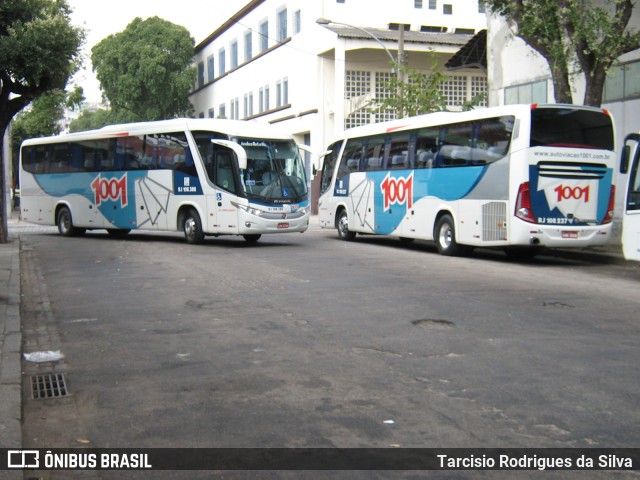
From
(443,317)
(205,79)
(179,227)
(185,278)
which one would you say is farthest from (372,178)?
(205,79)

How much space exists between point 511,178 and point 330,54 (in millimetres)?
23957

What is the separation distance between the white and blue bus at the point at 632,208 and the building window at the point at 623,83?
6365 millimetres

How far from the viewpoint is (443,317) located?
9.40m

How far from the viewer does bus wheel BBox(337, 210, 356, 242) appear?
24.0 metres

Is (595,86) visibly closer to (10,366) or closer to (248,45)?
(10,366)

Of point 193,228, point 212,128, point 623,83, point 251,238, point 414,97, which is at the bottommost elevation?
point 251,238

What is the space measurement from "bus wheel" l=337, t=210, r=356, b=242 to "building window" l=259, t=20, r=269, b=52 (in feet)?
82.9

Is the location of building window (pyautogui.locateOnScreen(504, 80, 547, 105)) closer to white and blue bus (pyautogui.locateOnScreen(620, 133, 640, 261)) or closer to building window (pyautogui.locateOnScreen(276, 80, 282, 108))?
white and blue bus (pyautogui.locateOnScreen(620, 133, 640, 261))

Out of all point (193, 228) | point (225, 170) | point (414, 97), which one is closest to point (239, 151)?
point (225, 170)

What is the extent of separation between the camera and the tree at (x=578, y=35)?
16766mm

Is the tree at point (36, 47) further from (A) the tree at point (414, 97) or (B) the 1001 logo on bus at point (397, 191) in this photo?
(A) the tree at point (414, 97)

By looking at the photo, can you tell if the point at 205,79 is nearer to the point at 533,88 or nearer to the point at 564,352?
the point at 533,88

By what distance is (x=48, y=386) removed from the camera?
6.69 m

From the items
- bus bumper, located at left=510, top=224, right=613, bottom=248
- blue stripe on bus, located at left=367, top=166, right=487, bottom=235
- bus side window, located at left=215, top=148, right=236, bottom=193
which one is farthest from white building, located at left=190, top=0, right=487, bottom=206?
bus bumper, located at left=510, top=224, right=613, bottom=248
